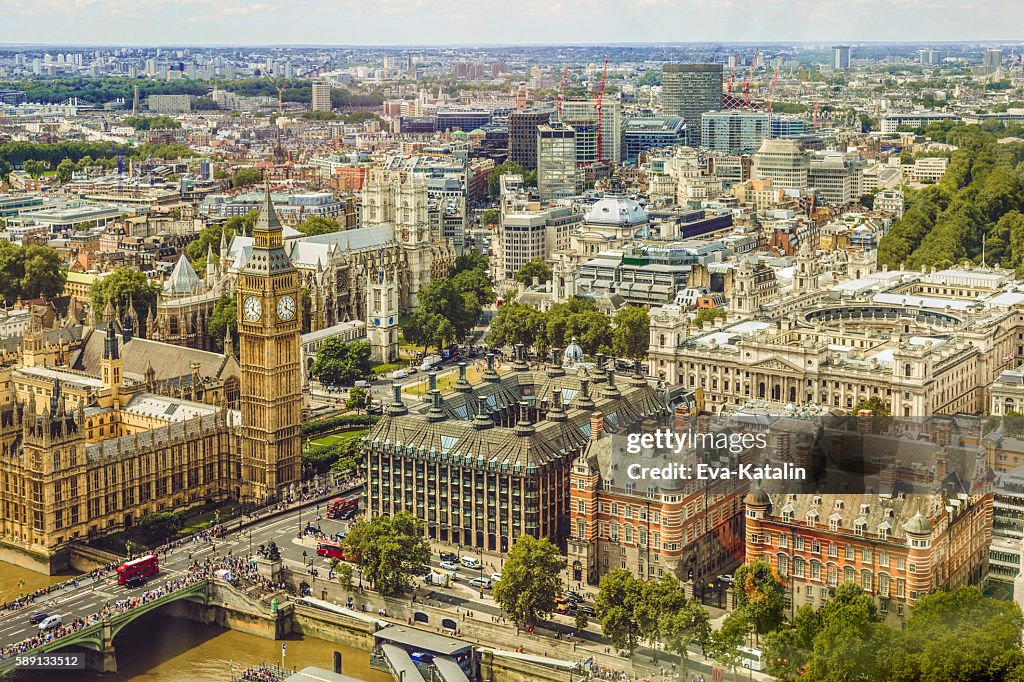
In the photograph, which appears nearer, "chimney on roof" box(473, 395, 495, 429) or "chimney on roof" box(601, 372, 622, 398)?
"chimney on roof" box(473, 395, 495, 429)

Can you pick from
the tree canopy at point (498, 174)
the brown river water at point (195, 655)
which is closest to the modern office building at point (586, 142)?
the tree canopy at point (498, 174)

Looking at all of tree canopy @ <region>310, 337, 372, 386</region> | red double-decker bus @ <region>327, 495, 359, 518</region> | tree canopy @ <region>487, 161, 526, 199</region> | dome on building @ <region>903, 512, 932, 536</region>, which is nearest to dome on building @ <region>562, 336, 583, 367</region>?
tree canopy @ <region>310, 337, 372, 386</region>

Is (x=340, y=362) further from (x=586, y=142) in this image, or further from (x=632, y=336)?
(x=586, y=142)

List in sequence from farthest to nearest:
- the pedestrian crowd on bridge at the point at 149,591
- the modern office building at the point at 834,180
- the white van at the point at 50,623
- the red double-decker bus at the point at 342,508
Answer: the modern office building at the point at 834,180, the red double-decker bus at the point at 342,508, the white van at the point at 50,623, the pedestrian crowd on bridge at the point at 149,591

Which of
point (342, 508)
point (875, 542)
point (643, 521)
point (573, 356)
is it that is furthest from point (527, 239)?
point (875, 542)

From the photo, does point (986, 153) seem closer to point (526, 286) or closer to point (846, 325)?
point (526, 286)

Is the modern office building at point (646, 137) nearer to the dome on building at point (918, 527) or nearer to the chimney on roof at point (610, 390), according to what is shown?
the chimney on roof at point (610, 390)

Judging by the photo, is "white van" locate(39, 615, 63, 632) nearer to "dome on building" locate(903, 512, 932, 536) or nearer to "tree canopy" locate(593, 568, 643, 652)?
"tree canopy" locate(593, 568, 643, 652)

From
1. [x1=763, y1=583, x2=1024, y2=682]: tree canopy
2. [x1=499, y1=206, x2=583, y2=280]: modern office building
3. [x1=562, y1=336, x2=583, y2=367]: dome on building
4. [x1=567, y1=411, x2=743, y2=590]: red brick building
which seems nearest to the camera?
[x1=763, y1=583, x2=1024, y2=682]: tree canopy
